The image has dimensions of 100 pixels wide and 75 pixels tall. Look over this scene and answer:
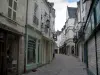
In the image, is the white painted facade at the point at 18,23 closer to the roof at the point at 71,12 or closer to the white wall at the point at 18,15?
the white wall at the point at 18,15

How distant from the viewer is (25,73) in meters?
11.8

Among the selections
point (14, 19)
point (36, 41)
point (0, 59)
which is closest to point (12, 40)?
point (14, 19)

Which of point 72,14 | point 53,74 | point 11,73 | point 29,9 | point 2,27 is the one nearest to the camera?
point 2,27

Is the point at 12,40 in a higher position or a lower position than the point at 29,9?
lower

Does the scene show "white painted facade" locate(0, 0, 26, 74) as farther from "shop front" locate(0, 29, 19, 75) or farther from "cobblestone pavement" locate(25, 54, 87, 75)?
"cobblestone pavement" locate(25, 54, 87, 75)

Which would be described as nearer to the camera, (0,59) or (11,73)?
(0,59)

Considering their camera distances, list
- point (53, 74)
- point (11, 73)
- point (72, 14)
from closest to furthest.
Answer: point (11, 73) → point (53, 74) → point (72, 14)

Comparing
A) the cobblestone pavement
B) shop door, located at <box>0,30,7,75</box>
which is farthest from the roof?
shop door, located at <box>0,30,7,75</box>

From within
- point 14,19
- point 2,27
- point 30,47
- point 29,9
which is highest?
point 29,9

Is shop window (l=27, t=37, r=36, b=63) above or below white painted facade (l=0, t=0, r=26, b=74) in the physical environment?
below

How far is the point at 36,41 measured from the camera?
16.0 m

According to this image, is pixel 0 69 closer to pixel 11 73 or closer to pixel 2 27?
pixel 11 73

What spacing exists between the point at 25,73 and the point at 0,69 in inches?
126

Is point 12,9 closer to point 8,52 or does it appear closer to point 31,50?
point 8,52
